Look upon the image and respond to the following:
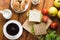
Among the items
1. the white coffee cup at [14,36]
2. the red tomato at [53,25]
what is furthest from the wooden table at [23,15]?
the red tomato at [53,25]

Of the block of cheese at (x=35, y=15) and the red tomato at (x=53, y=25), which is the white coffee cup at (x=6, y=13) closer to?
the block of cheese at (x=35, y=15)

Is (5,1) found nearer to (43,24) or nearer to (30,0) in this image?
(30,0)

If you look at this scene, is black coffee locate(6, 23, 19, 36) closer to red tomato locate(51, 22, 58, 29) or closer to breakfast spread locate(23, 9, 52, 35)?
breakfast spread locate(23, 9, 52, 35)

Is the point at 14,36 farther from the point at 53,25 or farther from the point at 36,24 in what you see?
the point at 53,25

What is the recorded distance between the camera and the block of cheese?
1683mm

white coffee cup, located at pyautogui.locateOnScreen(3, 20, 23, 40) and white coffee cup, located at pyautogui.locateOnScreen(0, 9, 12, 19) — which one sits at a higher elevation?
white coffee cup, located at pyautogui.locateOnScreen(0, 9, 12, 19)

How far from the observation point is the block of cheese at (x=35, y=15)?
168 centimetres

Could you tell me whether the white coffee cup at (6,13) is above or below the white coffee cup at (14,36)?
above

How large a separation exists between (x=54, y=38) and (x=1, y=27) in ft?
1.27

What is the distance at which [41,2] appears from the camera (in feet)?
5.72

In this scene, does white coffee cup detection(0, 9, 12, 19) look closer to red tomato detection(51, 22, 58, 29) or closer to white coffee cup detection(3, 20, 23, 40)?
white coffee cup detection(3, 20, 23, 40)

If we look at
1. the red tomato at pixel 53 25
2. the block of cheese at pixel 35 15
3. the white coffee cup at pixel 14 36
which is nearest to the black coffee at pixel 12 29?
the white coffee cup at pixel 14 36

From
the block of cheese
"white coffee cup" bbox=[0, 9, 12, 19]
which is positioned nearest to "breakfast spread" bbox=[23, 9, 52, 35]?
the block of cheese

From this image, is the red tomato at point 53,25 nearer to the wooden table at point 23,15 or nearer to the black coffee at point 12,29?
the wooden table at point 23,15
